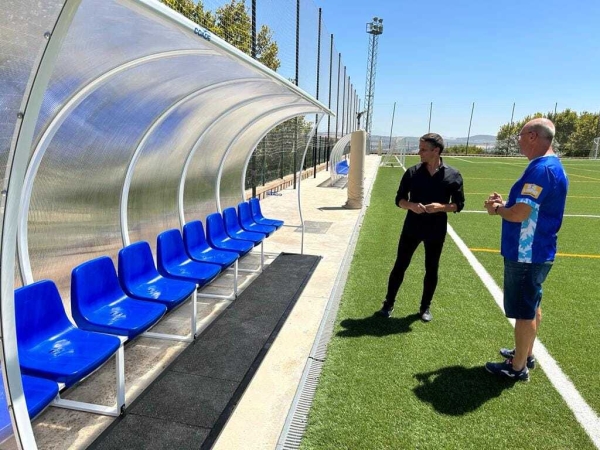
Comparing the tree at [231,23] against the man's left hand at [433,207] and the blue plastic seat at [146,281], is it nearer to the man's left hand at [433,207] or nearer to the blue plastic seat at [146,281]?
the blue plastic seat at [146,281]

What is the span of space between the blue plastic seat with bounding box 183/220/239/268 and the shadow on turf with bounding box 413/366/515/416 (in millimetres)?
2550

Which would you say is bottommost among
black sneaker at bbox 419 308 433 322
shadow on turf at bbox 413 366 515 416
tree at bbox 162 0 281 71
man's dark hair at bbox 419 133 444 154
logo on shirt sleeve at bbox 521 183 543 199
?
shadow on turf at bbox 413 366 515 416

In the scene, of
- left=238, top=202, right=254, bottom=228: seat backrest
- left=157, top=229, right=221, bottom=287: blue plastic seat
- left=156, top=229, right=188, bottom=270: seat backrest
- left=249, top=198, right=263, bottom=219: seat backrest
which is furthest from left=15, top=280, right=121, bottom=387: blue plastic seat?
left=249, top=198, right=263, bottom=219: seat backrest

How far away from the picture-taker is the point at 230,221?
6.70 metres

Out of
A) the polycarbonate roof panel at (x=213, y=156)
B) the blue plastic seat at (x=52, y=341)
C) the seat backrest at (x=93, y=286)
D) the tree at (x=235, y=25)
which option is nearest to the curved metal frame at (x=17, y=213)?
the blue plastic seat at (x=52, y=341)

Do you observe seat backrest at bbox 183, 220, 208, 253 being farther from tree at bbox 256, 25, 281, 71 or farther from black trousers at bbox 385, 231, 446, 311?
tree at bbox 256, 25, 281, 71

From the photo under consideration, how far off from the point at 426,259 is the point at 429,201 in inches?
26.6

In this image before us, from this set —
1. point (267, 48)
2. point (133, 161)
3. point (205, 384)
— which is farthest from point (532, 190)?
point (267, 48)

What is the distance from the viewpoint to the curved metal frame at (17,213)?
1.57 m

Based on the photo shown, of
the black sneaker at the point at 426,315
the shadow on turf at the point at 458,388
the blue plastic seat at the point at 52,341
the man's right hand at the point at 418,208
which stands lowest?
the shadow on turf at the point at 458,388

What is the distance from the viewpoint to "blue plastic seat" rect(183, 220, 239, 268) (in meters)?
5.11

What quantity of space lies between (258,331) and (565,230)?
8468mm

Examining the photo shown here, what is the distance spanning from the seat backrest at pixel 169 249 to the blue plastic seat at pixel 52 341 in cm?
156

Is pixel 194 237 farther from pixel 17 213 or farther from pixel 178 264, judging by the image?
pixel 17 213
